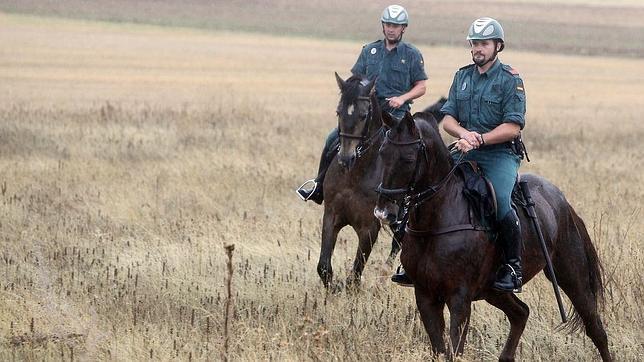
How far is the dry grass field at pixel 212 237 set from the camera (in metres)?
7.67

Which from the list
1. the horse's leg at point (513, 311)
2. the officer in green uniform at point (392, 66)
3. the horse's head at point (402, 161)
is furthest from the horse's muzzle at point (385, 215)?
the officer in green uniform at point (392, 66)

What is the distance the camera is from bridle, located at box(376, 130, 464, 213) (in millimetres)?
6406

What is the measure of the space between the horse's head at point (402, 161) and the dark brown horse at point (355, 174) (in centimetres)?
262

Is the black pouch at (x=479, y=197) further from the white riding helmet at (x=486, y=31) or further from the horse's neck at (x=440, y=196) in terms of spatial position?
the white riding helmet at (x=486, y=31)

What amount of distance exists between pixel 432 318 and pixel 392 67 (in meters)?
4.32

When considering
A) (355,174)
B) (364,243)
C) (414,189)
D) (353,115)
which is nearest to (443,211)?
(414,189)

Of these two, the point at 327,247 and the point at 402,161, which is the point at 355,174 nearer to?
the point at 327,247

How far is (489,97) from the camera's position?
7293mm

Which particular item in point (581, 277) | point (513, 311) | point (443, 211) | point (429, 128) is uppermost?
point (429, 128)

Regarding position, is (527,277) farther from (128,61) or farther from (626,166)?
(128,61)

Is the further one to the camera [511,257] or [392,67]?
[392,67]

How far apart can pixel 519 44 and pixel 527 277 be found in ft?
242

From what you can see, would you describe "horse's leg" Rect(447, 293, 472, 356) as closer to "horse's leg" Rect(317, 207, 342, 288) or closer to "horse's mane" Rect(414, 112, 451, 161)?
"horse's mane" Rect(414, 112, 451, 161)

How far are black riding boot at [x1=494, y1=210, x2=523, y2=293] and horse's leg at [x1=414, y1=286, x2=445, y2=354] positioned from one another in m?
0.44
